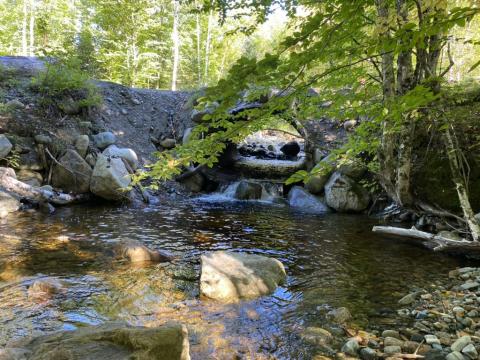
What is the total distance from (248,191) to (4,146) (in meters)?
8.34

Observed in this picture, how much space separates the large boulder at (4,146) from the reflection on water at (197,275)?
244 centimetres

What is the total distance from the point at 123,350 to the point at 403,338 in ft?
9.57

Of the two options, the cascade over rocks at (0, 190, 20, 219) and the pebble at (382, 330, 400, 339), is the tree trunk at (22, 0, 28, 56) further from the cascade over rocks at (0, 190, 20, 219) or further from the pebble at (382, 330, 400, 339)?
the pebble at (382, 330, 400, 339)

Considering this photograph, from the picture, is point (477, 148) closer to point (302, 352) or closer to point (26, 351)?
point (302, 352)

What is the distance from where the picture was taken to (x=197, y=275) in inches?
218

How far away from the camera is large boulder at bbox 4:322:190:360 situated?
2.35m

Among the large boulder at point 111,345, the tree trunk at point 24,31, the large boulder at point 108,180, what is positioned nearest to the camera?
the large boulder at point 111,345

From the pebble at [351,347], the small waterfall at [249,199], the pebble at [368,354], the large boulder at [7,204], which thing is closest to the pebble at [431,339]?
the pebble at [368,354]

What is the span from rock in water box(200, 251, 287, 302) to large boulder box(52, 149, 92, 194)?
7.08 m

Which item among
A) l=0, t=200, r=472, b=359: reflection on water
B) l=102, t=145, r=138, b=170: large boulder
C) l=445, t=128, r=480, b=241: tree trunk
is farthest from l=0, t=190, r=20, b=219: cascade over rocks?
l=445, t=128, r=480, b=241: tree trunk

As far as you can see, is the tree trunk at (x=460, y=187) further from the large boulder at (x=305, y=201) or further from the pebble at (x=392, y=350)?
the large boulder at (x=305, y=201)

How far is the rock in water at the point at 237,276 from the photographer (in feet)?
15.5

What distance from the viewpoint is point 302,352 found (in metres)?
3.43

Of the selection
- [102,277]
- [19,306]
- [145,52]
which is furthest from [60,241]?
[145,52]
